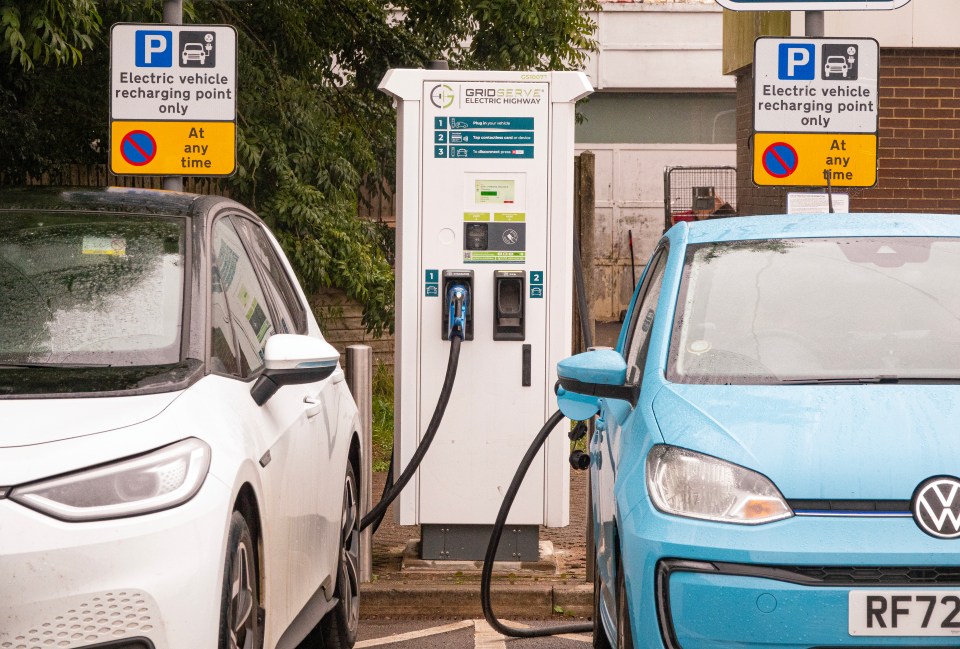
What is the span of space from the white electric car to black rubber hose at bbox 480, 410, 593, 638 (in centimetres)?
61

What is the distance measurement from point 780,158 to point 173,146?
3.16 meters

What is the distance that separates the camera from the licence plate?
11.4 ft

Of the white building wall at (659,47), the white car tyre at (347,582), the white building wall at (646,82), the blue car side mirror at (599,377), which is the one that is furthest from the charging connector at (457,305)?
the white building wall at (659,47)

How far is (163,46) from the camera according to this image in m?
7.23

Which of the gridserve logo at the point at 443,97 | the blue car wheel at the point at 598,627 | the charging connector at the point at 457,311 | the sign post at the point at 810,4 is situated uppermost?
the sign post at the point at 810,4

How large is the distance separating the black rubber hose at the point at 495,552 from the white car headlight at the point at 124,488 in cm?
261

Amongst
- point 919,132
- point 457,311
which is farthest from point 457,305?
point 919,132

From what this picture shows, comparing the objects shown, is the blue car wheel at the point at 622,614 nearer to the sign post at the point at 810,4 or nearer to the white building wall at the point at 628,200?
the sign post at the point at 810,4

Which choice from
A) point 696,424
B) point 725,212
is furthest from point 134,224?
point 725,212

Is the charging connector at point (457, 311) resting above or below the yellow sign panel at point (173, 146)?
below

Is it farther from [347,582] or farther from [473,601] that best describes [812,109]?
[347,582]

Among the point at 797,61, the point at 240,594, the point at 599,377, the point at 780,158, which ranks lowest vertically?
the point at 240,594

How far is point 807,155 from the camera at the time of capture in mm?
7426

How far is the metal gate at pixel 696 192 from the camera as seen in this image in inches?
880
